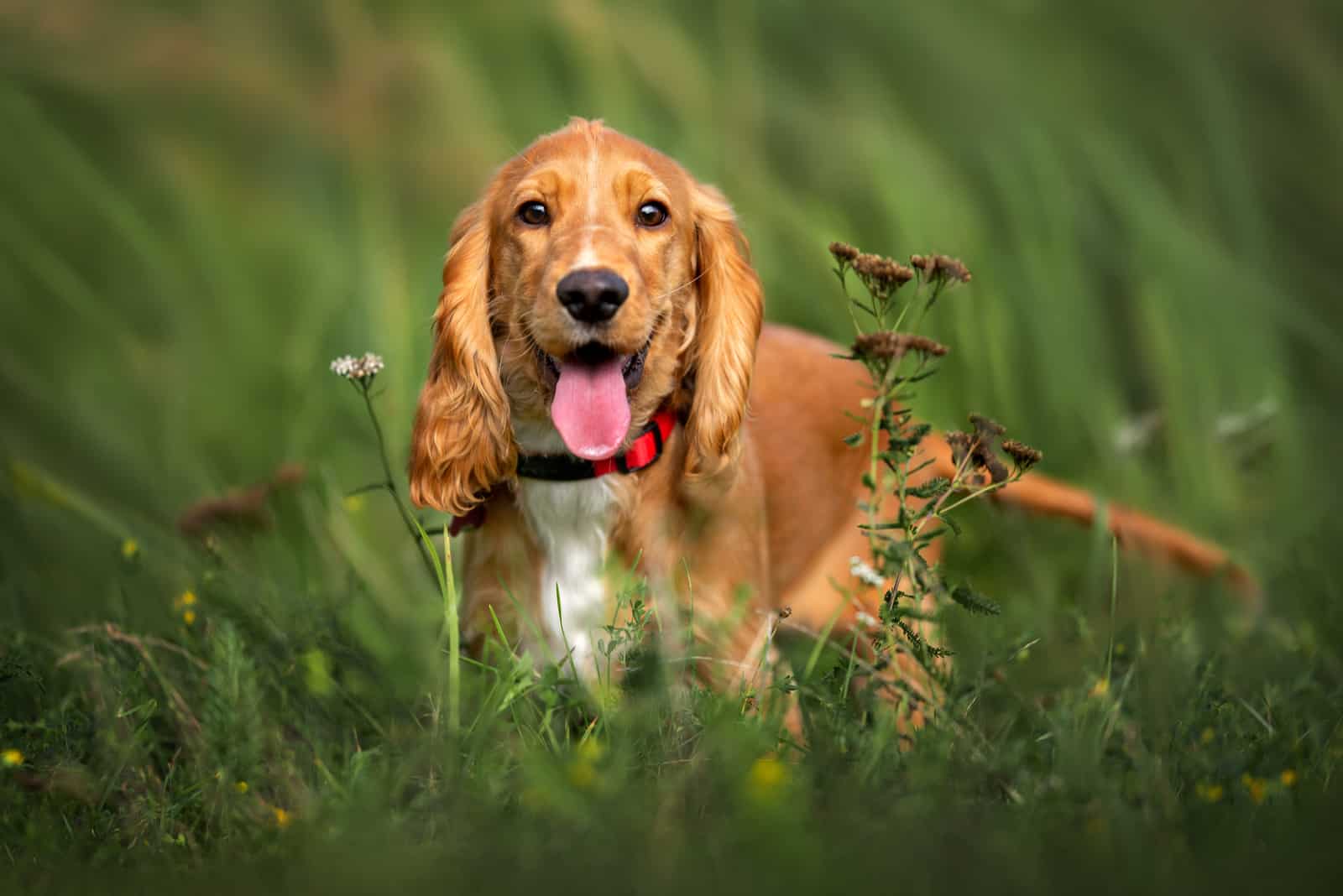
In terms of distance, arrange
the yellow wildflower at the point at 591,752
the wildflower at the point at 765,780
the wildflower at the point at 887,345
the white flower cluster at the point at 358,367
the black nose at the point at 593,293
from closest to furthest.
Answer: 1. the wildflower at the point at 765,780
2. the yellow wildflower at the point at 591,752
3. the wildflower at the point at 887,345
4. the black nose at the point at 593,293
5. the white flower cluster at the point at 358,367

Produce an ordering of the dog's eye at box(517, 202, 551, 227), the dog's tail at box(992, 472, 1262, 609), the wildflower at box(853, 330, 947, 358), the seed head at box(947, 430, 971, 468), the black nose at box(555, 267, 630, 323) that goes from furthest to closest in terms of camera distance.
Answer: the dog's tail at box(992, 472, 1262, 609) < the dog's eye at box(517, 202, 551, 227) < the black nose at box(555, 267, 630, 323) < the seed head at box(947, 430, 971, 468) < the wildflower at box(853, 330, 947, 358)

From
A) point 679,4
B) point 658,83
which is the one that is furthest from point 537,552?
point 679,4

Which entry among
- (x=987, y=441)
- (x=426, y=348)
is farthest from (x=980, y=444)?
(x=426, y=348)

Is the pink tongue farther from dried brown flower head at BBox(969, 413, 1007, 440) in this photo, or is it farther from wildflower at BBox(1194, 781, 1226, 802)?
wildflower at BBox(1194, 781, 1226, 802)

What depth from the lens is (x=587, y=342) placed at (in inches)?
91.1

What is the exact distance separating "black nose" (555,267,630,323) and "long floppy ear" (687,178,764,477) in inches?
14.5

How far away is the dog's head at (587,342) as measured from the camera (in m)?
2.37

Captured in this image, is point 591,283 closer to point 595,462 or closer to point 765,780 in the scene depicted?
point 595,462

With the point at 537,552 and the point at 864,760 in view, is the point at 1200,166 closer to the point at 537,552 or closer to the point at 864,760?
the point at 537,552

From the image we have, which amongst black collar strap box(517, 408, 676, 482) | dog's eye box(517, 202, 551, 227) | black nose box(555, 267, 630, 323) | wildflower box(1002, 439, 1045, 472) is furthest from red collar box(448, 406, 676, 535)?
wildflower box(1002, 439, 1045, 472)

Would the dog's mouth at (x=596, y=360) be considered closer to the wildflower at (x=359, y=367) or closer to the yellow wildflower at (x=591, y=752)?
the wildflower at (x=359, y=367)

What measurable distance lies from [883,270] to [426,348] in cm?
228

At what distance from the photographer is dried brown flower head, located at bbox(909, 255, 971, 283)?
6.70 feet

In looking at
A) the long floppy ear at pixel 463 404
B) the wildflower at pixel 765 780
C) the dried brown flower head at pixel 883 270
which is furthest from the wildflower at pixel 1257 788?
the long floppy ear at pixel 463 404
